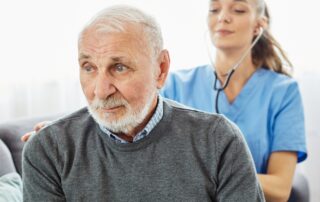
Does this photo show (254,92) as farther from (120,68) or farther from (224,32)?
(120,68)

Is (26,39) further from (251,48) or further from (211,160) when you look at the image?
(211,160)

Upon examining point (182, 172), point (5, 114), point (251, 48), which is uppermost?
point (251, 48)

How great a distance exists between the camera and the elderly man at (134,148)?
3.41ft

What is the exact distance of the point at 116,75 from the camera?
1.04 meters

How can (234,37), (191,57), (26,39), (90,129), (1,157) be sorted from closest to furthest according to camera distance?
1. (90,129)
2. (1,157)
3. (234,37)
4. (26,39)
5. (191,57)

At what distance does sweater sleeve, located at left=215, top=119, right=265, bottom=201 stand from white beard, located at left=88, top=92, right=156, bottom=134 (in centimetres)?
19

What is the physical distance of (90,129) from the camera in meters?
1.16

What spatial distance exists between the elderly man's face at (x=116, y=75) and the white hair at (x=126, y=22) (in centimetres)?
1

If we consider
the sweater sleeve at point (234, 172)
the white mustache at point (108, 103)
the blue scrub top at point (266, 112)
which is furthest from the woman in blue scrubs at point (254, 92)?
the white mustache at point (108, 103)

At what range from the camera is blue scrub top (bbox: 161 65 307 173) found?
156 cm

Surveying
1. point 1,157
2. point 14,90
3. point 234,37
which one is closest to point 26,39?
point 14,90

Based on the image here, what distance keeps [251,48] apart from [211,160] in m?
0.75

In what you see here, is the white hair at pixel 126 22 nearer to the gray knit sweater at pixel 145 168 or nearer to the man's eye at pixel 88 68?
the man's eye at pixel 88 68

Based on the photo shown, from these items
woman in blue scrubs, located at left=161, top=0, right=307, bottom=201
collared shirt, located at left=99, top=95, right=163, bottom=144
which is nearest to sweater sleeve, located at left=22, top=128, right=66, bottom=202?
collared shirt, located at left=99, top=95, right=163, bottom=144
